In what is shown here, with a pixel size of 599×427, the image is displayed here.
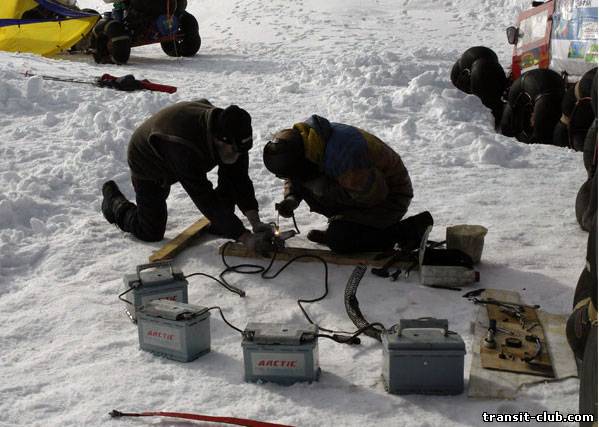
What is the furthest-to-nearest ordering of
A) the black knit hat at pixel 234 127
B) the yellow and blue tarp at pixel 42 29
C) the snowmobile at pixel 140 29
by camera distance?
the yellow and blue tarp at pixel 42 29 → the snowmobile at pixel 140 29 → the black knit hat at pixel 234 127

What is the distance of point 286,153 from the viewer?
15.0ft

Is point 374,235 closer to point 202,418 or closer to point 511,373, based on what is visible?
point 511,373

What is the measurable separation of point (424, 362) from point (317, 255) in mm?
1673

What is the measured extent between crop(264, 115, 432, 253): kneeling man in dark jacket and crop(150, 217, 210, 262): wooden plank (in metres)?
0.64

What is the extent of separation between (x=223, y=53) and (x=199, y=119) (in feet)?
29.8

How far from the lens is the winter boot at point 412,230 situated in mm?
4858

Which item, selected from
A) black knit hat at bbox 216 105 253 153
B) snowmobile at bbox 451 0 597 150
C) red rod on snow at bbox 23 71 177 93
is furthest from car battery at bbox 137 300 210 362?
red rod on snow at bbox 23 71 177 93

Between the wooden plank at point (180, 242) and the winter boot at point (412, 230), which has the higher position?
the winter boot at point (412, 230)

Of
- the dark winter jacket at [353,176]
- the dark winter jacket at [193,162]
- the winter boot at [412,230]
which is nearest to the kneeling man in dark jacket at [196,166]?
the dark winter jacket at [193,162]

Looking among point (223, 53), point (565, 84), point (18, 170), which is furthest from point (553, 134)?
point (223, 53)

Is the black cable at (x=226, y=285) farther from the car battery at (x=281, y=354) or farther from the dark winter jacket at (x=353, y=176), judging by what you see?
the car battery at (x=281, y=354)

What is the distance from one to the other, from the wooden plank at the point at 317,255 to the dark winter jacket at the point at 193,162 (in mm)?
259

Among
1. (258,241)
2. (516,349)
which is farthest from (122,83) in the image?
(516,349)

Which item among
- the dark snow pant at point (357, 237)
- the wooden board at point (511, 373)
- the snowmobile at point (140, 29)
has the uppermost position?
the snowmobile at point (140, 29)
